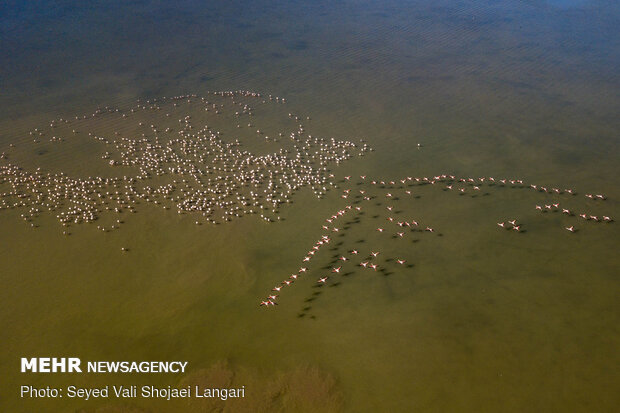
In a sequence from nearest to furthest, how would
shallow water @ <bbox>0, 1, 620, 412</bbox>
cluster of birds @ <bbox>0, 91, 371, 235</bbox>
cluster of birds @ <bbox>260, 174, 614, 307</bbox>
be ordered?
shallow water @ <bbox>0, 1, 620, 412</bbox>, cluster of birds @ <bbox>260, 174, 614, 307</bbox>, cluster of birds @ <bbox>0, 91, 371, 235</bbox>

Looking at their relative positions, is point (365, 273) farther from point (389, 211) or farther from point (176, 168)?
point (176, 168)

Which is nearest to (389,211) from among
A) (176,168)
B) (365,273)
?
(365,273)

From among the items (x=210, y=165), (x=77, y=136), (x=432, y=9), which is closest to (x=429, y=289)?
(x=210, y=165)

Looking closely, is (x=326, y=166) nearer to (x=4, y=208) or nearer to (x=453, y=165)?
(x=453, y=165)

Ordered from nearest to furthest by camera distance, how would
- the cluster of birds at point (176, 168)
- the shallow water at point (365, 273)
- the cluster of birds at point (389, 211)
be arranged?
the shallow water at point (365, 273) → the cluster of birds at point (389, 211) → the cluster of birds at point (176, 168)

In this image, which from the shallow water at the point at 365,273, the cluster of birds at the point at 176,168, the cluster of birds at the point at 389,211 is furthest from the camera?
the cluster of birds at the point at 176,168

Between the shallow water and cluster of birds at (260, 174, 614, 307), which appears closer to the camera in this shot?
the shallow water
